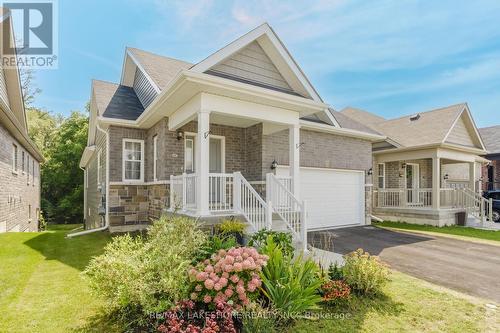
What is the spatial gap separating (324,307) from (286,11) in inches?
329

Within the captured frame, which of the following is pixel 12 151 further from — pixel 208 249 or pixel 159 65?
pixel 208 249

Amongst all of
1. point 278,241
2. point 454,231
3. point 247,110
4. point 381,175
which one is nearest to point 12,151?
point 247,110

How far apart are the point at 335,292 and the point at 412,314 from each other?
114cm

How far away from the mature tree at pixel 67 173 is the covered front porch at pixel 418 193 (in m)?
25.7

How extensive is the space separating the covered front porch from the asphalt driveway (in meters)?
3.50

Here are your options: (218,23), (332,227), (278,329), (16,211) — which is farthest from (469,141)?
(16,211)

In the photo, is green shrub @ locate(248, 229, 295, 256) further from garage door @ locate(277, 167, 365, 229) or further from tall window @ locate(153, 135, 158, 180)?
tall window @ locate(153, 135, 158, 180)

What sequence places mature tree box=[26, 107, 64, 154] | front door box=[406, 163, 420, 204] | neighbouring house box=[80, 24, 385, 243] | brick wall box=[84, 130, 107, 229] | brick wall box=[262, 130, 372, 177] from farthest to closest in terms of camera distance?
1. mature tree box=[26, 107, 64, 154]
2. front door box=[406, 163, 420, 204]
3. brick wall box=[84, 130, 107, 229]
4. brick wall box=[262, 130, 372, 177]
5. neighbouring house box=[80, 24, 385, 243]

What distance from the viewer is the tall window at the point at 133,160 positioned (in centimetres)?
987

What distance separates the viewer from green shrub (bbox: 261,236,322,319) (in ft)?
12.7

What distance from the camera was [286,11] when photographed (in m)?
8.73

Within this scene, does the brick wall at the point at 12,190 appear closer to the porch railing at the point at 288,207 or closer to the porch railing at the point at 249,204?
the porch railing at the point at 249,204

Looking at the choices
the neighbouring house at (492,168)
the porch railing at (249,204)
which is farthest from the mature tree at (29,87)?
the neighbouring house at (492,168)

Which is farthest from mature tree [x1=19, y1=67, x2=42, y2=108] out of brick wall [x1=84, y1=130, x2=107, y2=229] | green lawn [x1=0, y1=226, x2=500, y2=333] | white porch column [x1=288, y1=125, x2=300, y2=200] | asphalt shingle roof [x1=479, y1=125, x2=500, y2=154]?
asphalt shingle roof [x1=479, y1=125, x2=500, y2=154]
